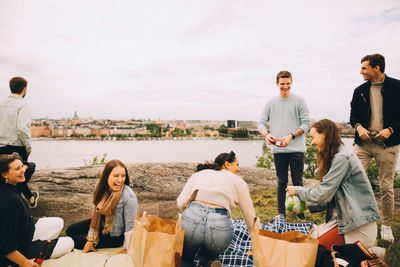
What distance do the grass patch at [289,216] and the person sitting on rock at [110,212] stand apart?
2.37m

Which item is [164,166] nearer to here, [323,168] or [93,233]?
[93,233]

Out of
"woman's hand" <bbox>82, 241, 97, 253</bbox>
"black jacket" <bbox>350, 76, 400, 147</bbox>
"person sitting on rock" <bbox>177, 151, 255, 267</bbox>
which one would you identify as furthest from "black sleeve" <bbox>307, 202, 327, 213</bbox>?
"woman's hand" <bbox>82, 241, 97, 253</bbox>

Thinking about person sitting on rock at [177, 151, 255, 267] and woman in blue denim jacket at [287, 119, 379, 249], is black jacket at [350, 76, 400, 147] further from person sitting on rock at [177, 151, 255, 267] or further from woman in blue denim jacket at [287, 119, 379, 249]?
person sitting on rock at [177, 151, 255, 267]

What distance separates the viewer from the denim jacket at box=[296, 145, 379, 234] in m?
2.38

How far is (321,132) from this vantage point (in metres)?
2.64

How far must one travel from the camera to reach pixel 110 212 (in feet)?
9.37

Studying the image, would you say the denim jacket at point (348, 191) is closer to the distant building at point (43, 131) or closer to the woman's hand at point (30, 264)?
the woman's hand at point (30, 264)

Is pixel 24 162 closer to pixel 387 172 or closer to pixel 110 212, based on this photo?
pixel 110 212

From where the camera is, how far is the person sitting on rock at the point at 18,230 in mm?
2198

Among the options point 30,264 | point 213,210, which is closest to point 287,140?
point 213,210

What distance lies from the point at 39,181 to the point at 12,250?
340 cm

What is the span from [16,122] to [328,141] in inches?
170

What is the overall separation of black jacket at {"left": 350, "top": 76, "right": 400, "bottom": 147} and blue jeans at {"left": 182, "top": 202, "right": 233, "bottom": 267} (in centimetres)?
243

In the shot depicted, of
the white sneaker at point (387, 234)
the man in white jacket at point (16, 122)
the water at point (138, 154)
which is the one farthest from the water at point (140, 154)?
the man in white jacket at point (16, 122)
